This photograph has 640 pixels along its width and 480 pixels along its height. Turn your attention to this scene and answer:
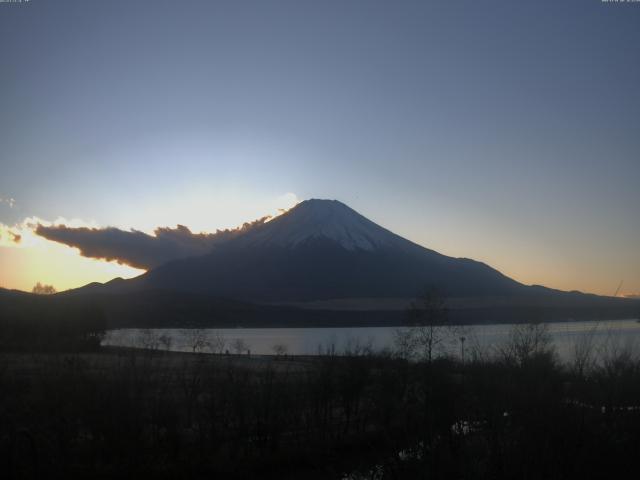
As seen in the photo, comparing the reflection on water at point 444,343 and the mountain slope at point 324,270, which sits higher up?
the mountain slope at point 324,270

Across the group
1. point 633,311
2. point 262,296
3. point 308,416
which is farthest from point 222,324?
point 308,416

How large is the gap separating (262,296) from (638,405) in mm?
148281

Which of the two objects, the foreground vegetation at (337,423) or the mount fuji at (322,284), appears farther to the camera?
the mount fuji at (322,284)

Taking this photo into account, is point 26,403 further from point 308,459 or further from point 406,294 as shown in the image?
point 406,294

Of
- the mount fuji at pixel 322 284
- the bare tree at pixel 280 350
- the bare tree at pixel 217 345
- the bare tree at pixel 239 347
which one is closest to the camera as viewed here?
the bare tree at pixel 280 350

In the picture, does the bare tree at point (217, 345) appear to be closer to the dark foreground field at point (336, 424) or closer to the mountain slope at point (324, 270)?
the dark foreground field at point (336, 424)

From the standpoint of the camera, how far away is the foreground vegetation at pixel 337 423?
877 cm

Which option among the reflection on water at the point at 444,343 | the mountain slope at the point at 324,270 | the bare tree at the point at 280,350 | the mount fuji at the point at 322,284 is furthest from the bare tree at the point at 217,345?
the mountain slope at the point at 324,270

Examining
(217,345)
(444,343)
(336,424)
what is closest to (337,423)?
(336,424)

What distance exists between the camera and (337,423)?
61.7ft

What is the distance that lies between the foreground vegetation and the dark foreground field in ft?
0.10

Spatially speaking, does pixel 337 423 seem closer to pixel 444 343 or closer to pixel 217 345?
pixel 444 343

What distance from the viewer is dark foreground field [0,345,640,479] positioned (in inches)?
345

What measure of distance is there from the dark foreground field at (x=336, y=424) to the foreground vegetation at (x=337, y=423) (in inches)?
1.2
